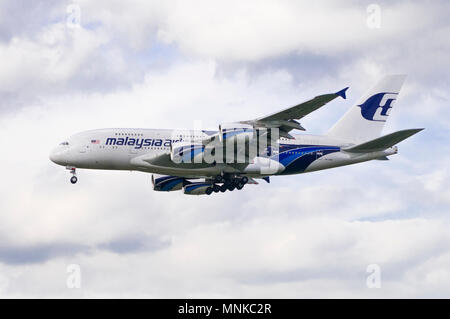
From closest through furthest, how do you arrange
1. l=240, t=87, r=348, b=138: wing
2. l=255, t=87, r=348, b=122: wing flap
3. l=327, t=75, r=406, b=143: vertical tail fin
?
l=255, t=87, r=348, b=122: wing flap
l=240, t=87, r=348, b=138: wing
l=327, t=75, r=406, b=143: vertical tail fin

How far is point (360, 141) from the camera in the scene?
68.0 m

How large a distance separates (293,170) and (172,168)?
33.4 ft

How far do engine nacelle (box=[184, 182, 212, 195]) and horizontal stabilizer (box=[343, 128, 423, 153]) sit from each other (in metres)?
12.2

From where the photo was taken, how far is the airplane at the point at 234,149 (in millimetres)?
60094

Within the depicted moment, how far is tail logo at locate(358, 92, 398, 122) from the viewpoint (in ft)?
228

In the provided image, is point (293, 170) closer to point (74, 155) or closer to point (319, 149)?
point (319, 149)

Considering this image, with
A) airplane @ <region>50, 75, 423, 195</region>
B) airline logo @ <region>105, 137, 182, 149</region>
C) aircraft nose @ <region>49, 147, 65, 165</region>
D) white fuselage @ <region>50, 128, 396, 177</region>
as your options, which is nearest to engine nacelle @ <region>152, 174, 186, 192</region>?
airplane @ <region>50, 75, 423, 195</region>

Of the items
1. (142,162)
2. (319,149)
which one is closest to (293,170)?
(319,149)

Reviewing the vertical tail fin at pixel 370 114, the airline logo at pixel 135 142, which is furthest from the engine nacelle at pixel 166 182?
the vertical tail fin at pixel 370 114

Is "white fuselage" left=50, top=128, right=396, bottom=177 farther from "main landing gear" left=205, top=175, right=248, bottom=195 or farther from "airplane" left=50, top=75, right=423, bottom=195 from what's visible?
"main landing gear" left=205, top=175, right=248, bottom=195

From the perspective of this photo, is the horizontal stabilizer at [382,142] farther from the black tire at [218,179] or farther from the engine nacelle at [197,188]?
the engine nacelle at [197,188]

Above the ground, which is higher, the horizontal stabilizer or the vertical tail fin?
the vertical tail fin

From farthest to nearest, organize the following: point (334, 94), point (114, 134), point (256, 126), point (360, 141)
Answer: point (360, 141), point (114, 134), point (256, 126), point (334, 94)

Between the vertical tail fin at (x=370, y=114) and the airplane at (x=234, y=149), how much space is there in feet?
0.28
